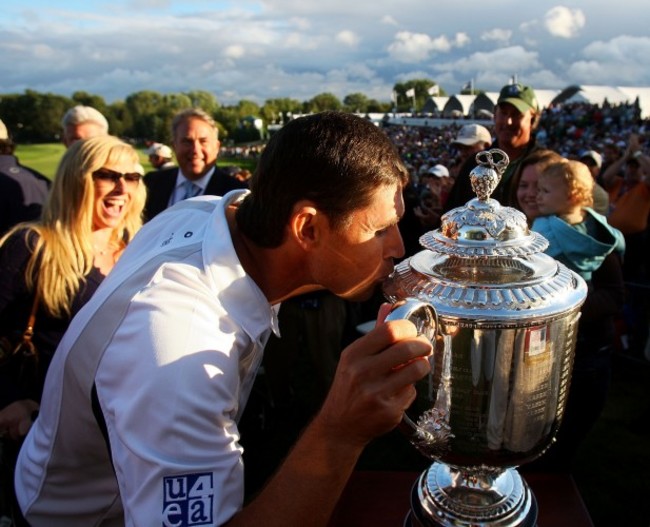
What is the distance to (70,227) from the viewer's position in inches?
102

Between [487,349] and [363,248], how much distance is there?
0.38 m

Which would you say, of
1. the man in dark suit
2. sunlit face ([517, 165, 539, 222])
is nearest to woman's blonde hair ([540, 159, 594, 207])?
sunlit face ([517, 165, 539, 222])

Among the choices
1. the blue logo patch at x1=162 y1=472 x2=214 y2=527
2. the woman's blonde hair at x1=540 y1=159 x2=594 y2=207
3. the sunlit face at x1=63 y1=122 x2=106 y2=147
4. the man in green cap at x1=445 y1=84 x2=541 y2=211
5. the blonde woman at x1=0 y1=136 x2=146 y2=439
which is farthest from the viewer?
the sunlit face at x1=63 y1=122 x2=106 y2=147

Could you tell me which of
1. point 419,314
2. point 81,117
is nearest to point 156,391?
point 419,314

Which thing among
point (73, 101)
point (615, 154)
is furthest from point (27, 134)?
point (615, 154)

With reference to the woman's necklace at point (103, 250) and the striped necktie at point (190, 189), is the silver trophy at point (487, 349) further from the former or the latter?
the striped necktie at point (190, 189)

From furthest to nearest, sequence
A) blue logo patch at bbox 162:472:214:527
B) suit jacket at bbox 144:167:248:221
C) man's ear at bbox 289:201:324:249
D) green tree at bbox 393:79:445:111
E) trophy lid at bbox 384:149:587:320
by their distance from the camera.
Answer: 1. green tree at bbox 393:79:445:111
2. suit jacket at bbox 144:167:248:221
3. man's ear at bbox 289:201:324:249
4. trophy lid at bbox 384:149:587:320
5. blue logo patch at bbox 162:472:214:527

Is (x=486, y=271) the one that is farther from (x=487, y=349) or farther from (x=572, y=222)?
(x=572, y=222)

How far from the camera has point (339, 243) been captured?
1.36 m

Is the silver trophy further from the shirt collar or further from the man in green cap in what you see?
the shirt collar

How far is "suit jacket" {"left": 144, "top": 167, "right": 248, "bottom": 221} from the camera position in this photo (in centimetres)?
449

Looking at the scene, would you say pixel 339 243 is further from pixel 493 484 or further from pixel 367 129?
pixel 493 484

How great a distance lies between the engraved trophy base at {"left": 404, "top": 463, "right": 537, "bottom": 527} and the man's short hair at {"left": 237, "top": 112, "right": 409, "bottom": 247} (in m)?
0.75

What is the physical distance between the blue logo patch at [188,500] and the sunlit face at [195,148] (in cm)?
371
